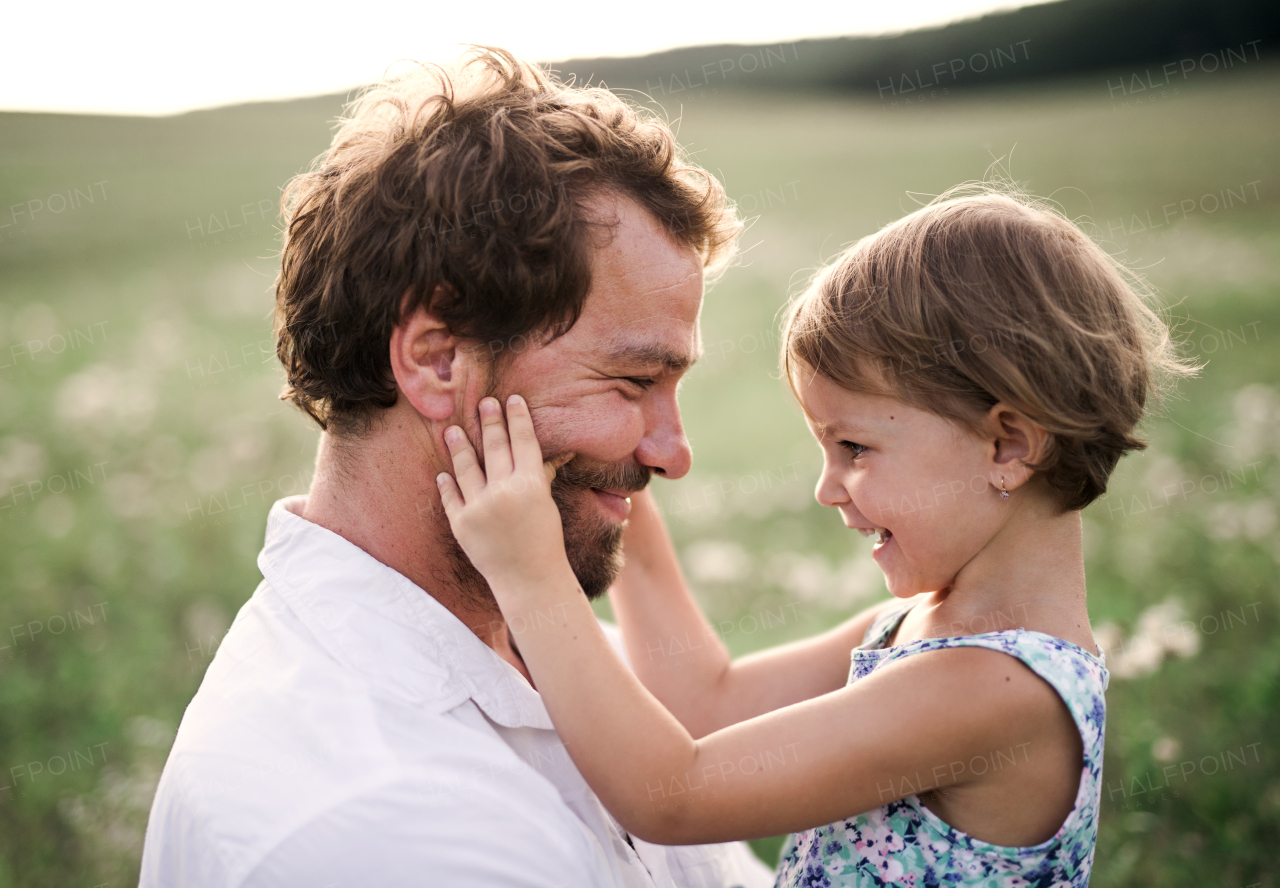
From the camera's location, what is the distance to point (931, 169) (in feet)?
54.9

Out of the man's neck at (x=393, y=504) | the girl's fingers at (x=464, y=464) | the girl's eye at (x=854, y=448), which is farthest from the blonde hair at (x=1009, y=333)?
the man's neck at (x=393, y=504)

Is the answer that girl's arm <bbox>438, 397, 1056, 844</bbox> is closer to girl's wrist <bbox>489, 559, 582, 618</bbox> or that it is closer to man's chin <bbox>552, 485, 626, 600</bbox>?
girl's wrist <bbox>489, 559, 582, 618</bbox>

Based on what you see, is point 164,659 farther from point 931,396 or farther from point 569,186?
point 931,396

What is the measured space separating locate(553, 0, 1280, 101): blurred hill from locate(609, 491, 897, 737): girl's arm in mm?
11421

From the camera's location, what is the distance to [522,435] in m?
2.31

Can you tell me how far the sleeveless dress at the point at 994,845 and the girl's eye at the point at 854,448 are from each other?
1.72ft

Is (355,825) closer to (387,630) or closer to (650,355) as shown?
(387,630)

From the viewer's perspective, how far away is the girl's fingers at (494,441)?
7.33 feet

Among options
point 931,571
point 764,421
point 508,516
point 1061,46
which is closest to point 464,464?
point 508,516

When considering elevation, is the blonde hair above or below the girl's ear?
above

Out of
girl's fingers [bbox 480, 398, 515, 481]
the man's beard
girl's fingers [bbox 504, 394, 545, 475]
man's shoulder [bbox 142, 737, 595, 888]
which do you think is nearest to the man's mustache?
the man's beard

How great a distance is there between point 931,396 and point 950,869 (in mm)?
1178

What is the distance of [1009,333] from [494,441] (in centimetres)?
138

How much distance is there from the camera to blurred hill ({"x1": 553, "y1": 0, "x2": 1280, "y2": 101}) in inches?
561
